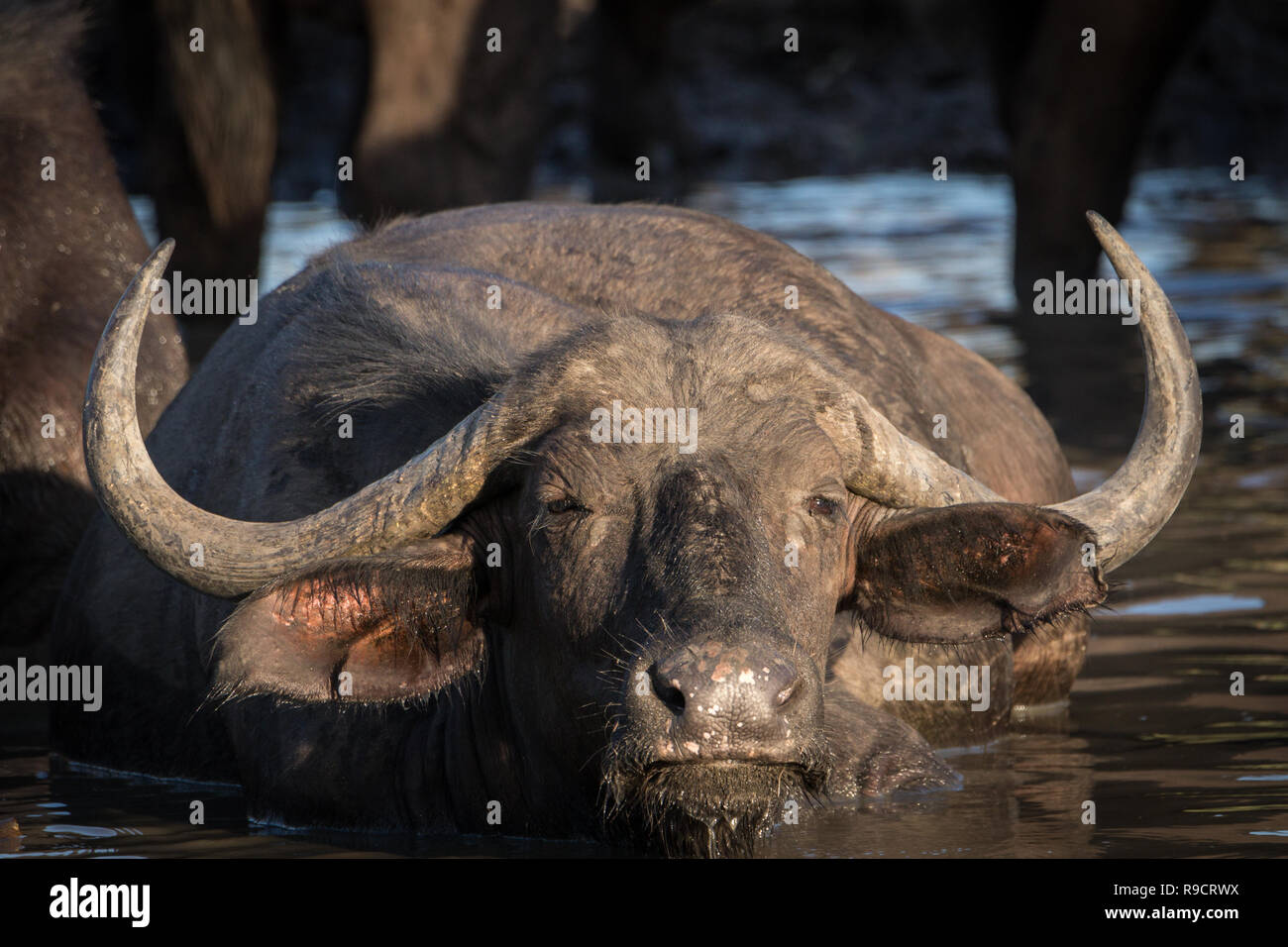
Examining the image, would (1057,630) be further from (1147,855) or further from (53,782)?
(53,782)

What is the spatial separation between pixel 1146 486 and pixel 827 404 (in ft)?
2.29

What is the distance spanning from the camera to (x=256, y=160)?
11.6 meters

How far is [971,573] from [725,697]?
956 millimetres

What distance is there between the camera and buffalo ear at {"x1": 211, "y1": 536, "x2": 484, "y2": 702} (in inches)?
178

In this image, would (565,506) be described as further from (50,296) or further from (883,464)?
(50,296)

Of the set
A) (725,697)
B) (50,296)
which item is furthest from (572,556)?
(50,296)

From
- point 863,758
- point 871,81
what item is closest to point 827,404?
point 863,758

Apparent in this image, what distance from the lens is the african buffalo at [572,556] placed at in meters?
4.29

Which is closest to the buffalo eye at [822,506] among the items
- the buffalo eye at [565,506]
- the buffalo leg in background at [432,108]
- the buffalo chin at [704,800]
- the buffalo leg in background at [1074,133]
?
the buffalo eye at [565,506]

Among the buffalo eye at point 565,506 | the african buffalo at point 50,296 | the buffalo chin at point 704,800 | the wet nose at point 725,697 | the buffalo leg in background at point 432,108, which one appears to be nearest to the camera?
the wet nose at point 725,697

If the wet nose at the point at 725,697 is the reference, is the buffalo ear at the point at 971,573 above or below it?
above

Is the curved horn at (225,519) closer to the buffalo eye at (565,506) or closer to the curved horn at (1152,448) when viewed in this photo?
the buffalo eye at (565,506)

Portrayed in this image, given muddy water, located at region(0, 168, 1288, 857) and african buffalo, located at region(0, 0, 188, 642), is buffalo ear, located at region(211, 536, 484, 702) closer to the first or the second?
muddy water, located at region(0, 168, 1288, 857)

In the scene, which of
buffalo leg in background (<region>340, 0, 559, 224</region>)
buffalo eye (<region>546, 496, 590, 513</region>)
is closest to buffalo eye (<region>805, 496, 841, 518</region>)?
buffalo eye (<region>546, 496, 590, 513</region>)
